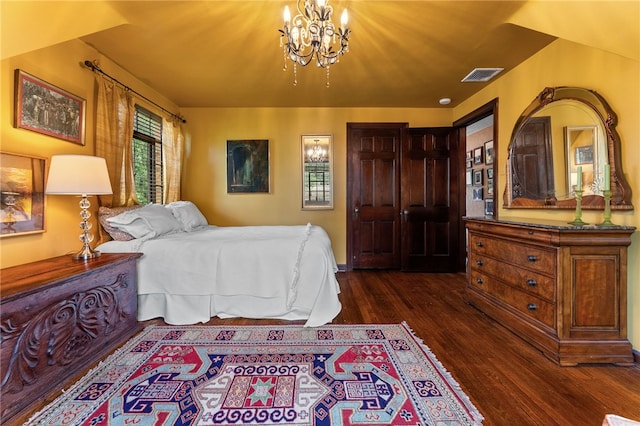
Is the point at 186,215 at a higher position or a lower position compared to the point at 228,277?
higher

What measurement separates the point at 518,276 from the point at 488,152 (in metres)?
3.42

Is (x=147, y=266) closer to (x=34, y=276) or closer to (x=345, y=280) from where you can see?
(x=34, y=276)

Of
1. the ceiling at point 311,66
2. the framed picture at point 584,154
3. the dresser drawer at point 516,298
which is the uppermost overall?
the ceiling at point 311,66

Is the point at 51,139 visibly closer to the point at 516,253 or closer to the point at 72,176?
the point at 72,176

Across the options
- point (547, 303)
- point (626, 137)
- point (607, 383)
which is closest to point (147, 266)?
point (547, 303)

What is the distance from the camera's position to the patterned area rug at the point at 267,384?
138 cm

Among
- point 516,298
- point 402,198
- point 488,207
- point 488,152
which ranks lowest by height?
point 516,298

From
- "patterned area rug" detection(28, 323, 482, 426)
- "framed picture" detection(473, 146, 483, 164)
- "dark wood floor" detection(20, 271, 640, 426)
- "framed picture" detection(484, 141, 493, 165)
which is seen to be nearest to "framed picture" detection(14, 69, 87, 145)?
"patterned area rug" detection(28, 323, 482, 426)

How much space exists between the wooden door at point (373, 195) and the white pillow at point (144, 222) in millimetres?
2598

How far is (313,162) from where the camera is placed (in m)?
4.34

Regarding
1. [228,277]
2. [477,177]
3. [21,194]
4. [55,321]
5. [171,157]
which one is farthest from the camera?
[477,177]

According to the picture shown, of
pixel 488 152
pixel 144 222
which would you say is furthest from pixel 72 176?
pixel 488 152

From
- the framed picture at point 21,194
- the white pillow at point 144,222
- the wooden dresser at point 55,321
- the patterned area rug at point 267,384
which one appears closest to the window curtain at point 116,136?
the white pillow at point 144,222

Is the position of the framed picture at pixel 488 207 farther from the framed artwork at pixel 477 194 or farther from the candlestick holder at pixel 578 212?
the candlestick holder at pixel 578 212
